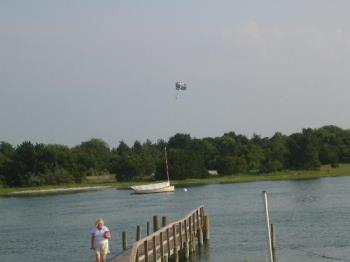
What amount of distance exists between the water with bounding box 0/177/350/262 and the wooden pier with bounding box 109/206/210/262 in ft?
3.29

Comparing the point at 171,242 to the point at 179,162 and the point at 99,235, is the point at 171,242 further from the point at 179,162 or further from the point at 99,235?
the point at 179,162

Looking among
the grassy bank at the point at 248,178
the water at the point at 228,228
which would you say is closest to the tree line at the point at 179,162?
the grassy bank at the point at 248,178

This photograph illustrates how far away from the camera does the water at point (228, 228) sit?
4256 cm

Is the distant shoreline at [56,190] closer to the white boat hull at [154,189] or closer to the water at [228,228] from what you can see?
the white boat hull at [154,189]

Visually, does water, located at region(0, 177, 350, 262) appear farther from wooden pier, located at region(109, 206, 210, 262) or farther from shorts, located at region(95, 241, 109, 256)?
shorts, located at region(95, 241, 109, 256)

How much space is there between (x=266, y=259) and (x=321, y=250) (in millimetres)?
4507

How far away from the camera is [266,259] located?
127 ft

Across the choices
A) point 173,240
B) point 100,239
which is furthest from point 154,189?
point 100,239

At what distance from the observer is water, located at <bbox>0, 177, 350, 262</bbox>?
42562 mm

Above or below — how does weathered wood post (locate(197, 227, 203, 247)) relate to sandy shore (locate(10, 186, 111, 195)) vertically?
below

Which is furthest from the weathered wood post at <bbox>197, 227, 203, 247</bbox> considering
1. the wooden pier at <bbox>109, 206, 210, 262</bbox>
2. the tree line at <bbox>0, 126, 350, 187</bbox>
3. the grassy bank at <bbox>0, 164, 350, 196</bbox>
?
the tree line at <bbox>0, 126, 350, 187</bbox>

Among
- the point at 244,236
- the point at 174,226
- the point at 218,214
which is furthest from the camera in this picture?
the point at 218,214

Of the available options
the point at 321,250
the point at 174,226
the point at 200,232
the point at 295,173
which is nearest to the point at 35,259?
the point at 200,232

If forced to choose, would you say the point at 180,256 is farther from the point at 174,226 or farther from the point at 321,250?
the point at 321,250
